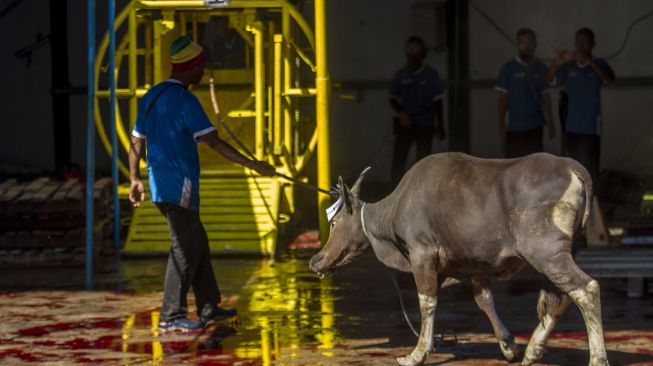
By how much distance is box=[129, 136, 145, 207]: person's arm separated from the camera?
10859 mm

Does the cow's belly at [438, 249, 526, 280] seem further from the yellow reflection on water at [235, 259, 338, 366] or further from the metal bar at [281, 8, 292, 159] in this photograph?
the metal bar at [281, 8, 292, 159]

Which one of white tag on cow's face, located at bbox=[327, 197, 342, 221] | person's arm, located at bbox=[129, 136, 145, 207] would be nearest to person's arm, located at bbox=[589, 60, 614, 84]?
person's arm, located at bbox=[129, 136, 145, 207]

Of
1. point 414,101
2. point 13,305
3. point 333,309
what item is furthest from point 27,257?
point 414,101

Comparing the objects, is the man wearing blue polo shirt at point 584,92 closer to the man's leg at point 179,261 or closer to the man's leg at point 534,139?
the man's leg at point 534,139

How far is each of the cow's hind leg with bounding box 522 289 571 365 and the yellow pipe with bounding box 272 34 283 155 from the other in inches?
274

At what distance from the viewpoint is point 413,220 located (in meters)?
9.30

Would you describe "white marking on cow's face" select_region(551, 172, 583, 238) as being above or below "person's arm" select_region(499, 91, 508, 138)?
below

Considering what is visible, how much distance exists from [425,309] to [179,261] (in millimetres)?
2290

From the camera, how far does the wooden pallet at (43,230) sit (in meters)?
14.4

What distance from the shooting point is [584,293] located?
8.59 meters

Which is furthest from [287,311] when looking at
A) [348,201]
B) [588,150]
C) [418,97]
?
[418,97]

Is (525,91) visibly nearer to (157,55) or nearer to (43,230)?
(157,55)

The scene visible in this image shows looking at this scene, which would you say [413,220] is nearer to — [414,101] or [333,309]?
[333,309]

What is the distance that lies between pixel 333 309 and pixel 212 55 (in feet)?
22.9
